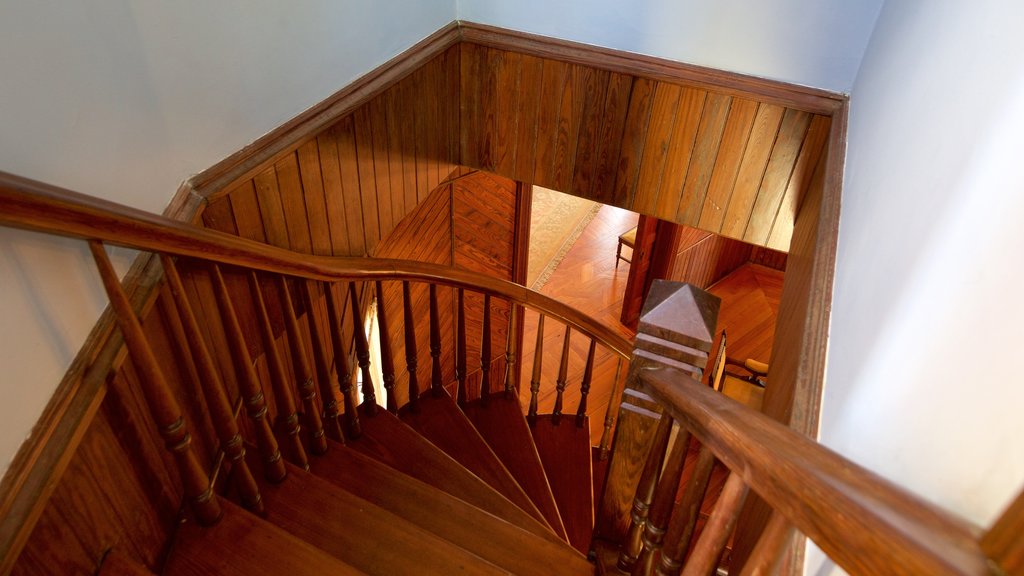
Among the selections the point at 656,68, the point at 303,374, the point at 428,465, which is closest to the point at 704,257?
the point at 656,68

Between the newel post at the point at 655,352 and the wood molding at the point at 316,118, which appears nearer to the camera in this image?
the newel post at the point at 655,352

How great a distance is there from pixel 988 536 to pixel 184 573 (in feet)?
4.24

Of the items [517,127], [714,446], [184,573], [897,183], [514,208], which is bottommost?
[514,208]

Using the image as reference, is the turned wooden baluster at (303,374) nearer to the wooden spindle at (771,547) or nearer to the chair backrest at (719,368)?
the wooden spindle at (771,547)

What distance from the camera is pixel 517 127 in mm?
2771

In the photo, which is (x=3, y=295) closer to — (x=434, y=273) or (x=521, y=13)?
(x=434, y=273)

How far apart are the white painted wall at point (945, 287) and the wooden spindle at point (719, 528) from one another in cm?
11

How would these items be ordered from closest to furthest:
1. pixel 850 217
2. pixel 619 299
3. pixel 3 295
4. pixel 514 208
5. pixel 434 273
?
pixel 3 295 < pixel 850 217 < pixel 434 273 < pixel 514 208 < pixel 619 299

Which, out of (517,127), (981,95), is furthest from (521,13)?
(981,95)

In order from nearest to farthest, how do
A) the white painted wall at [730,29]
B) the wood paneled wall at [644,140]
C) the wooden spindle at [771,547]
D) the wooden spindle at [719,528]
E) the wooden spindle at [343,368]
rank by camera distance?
the wooden spindle at [771,547] → the wooden spindle at [719,528] → the wooden spindle at [343,368] → the white painted wall at [730,29] → the wood paneled wall at [644,140]

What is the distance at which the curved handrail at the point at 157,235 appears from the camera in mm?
840

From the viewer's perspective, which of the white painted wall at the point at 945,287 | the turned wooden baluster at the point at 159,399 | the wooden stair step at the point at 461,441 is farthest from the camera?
the wooden stair step at the point at 461,441

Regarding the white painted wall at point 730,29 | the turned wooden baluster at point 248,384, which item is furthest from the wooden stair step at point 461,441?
the white painted wall at point 730,29

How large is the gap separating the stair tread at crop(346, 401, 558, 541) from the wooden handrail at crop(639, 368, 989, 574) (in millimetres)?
1245
